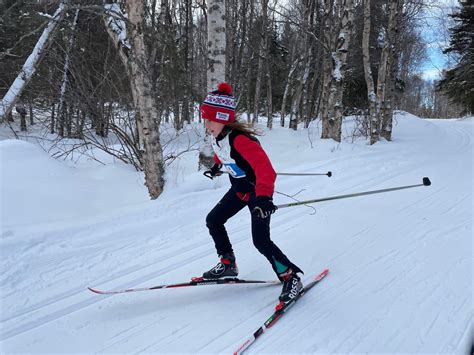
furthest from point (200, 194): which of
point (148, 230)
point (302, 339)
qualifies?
point (302, 339)

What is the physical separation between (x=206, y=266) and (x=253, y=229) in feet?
3.40

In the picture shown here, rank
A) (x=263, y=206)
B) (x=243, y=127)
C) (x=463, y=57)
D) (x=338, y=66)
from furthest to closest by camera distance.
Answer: (x=463, y=57) < (x=338, y=66) < (x=243, y=127) < (x=263, y=206)

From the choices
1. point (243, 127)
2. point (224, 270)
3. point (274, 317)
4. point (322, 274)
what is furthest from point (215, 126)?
point (322, 274)

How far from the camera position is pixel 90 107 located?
785 cm

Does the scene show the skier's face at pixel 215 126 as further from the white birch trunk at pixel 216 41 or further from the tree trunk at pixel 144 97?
the white birch trunk at pixel 216 41

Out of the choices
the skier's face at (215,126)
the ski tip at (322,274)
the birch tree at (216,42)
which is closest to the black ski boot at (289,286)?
the ski tip at (322,274)

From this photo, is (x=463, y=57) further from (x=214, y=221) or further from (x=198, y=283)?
(x=198, y=283)

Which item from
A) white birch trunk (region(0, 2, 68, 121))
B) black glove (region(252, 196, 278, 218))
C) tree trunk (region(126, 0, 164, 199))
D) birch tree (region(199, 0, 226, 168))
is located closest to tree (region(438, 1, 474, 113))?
birch tree (region(199, 0, 226, 168))

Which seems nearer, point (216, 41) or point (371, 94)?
point (216, 41)

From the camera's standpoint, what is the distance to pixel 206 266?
3.77m

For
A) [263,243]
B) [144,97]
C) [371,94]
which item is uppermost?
[371,94]

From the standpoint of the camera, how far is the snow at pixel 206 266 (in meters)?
2.63

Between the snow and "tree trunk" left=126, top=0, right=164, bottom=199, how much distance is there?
342 millimetres

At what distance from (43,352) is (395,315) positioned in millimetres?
2671
